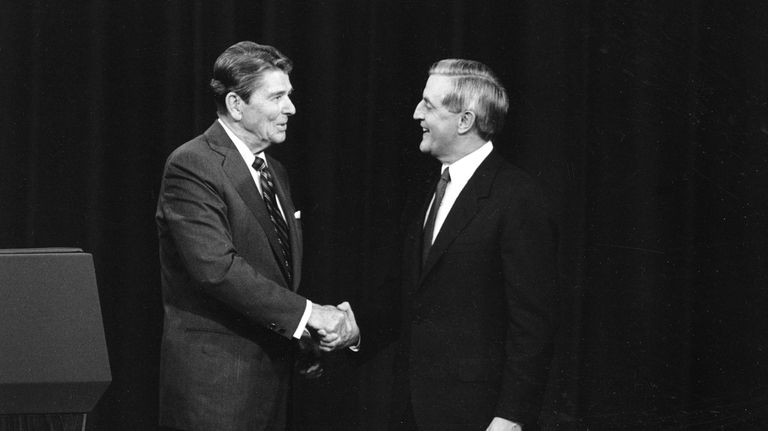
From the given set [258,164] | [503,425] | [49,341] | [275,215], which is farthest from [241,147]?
[49,341]

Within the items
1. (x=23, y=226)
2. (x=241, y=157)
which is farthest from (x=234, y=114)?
(x=23, y=226)

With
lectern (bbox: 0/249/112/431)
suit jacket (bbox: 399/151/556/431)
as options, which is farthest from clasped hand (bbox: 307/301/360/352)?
lectern (bbox: 0/249/112/431)

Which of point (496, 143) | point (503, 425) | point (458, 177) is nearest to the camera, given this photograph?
point (503, 425)

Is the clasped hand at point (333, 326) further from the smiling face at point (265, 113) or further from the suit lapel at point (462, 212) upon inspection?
the smiling face at point (265, 113)

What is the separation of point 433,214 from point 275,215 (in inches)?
Result: 17.3

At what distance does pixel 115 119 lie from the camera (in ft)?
10.5

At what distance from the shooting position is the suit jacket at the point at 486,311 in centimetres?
237

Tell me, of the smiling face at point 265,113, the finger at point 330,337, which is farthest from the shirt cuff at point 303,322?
the smiling face at point 265,113

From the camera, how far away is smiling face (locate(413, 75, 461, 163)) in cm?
263

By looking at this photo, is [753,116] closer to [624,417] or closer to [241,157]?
[624,417]

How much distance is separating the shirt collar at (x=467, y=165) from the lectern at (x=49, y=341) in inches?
51.8

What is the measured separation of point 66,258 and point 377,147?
1.80 m

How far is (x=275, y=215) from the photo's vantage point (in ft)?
8.56

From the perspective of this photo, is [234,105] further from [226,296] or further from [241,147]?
[226,296]
